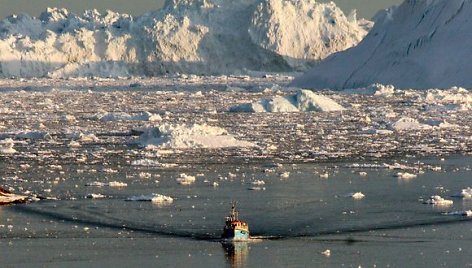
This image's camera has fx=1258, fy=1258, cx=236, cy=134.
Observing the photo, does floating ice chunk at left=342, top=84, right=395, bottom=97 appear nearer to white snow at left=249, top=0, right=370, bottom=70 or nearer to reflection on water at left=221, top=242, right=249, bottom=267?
white snow at left=249, top=0, right=370, bottom=70

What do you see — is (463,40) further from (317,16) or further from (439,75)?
(317,16)

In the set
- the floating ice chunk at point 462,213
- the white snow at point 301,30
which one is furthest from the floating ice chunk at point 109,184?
the white snow at point 301,30

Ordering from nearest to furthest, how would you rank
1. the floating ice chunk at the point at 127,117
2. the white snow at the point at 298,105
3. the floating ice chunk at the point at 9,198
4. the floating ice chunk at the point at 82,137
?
the floating ice chunk at the point at 9,198 < the floating ice chunk at the point at 82,137 < the floating ice chunk at the point at 127,117 < the white snow at the point at 298,105

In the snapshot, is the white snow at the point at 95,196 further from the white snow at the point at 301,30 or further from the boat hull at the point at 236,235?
the white snow at the point at 301,30

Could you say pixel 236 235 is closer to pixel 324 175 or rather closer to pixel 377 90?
pixel 324 175

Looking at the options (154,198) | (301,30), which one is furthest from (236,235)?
(301,30)

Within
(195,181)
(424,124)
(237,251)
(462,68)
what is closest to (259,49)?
(462,68)

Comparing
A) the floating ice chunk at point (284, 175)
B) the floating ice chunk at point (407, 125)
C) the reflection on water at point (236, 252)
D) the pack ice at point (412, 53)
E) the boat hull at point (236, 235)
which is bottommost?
the reflection on water at point (236, 252)
